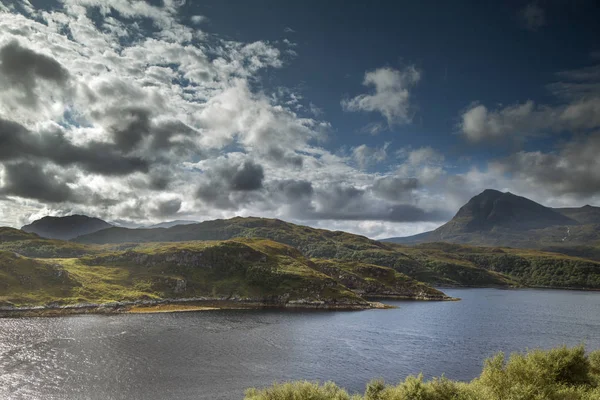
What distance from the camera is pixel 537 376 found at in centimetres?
5216

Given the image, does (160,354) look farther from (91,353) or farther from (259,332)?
(259,332)

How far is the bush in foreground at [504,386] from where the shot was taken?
154 feet

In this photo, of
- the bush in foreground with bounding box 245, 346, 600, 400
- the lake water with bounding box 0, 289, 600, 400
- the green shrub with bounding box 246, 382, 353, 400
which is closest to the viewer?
the green shrub with bounding box 246, 382, 353, 400

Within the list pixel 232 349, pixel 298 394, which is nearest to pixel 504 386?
pixel 298 394

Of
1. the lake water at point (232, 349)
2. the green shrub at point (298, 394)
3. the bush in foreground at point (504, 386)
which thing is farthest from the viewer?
the lake water at point (232, 349)

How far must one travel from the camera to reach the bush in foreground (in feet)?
154

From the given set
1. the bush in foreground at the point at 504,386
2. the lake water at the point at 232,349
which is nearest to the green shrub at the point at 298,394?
the bush in foreground at the point at 504,386

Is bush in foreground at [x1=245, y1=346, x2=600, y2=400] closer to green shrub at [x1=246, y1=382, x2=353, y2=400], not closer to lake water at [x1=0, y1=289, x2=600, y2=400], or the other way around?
green shrub at [x1=246, y1=382, x2=353, y2=400]

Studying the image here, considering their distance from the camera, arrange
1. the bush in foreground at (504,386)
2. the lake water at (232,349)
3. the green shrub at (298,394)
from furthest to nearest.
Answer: the lake water at (232,349) → the bush in foreground at (504,386) → the green shrub at (298,394)

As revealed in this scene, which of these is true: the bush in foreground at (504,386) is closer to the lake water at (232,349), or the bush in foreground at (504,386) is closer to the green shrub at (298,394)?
the green shrub at (298,394)

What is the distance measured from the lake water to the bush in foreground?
90.0 feet

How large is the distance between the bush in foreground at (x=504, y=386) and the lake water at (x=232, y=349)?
1080 inches

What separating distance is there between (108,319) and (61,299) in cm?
3629

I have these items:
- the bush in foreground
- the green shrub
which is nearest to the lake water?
the green shrub
